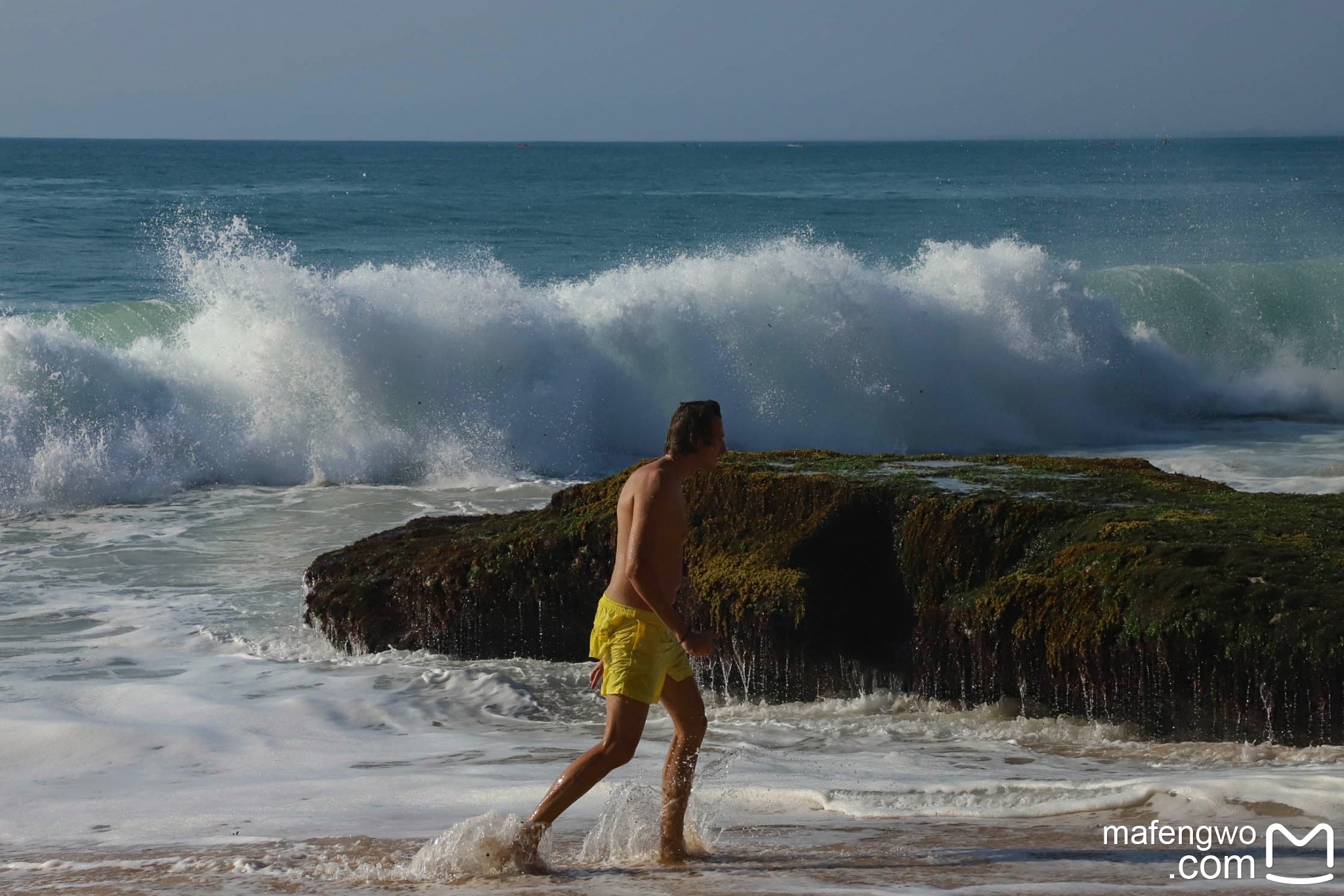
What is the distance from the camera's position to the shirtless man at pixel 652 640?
4430 mm

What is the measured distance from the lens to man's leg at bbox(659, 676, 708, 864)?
15.1 feet

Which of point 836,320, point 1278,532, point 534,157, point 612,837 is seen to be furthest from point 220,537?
point 534,157

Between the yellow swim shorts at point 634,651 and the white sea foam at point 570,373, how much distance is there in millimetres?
9728

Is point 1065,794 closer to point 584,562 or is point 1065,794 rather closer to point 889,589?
point 889,589

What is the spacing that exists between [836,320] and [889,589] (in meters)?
11.7

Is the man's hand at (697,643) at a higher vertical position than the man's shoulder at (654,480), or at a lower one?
lower

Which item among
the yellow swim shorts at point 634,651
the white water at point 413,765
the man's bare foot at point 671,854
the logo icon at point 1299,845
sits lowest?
the white water at point 413,765

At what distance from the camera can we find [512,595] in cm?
768

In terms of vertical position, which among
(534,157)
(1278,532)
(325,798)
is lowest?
(325,798)

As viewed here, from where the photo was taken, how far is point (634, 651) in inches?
176

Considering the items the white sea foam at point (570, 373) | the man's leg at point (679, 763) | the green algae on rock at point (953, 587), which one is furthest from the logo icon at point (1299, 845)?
the white sea foam at point (570, 373)

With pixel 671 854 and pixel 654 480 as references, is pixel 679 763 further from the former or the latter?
pixel 654 480

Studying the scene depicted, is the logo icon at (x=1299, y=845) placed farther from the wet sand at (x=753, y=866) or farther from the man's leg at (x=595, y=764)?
the man's leg at (x=595, y=764)

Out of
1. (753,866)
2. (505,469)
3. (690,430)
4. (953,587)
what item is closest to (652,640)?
(690,430)
